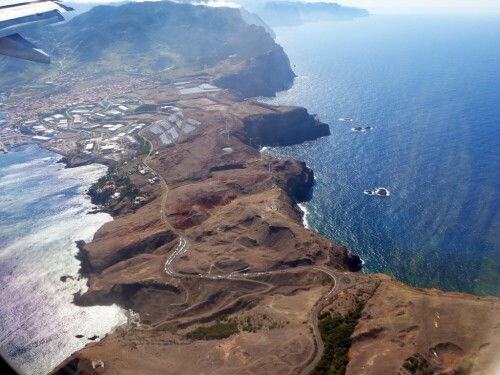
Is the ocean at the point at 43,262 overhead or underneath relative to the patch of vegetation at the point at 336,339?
underneath

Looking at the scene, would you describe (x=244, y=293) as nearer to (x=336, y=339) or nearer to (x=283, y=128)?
(x=336, y=339)

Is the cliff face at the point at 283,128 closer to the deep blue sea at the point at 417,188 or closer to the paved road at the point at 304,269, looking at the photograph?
the deep blue sea at the point at 417,188

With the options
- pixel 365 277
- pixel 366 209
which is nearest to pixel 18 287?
pixel 365 277

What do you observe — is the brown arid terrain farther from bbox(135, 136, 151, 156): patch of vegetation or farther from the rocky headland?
bbox(135, 136, 151, 156): patch of vegetation

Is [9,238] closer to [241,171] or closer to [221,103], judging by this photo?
[241,171]

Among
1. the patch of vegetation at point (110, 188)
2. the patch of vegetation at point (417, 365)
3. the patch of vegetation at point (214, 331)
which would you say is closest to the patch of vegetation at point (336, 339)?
the patch of vegetation at point (417, 365)

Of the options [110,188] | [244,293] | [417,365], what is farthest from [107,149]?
[417,365]

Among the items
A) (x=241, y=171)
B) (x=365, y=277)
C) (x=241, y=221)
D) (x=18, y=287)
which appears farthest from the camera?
(x=241, y=171)
